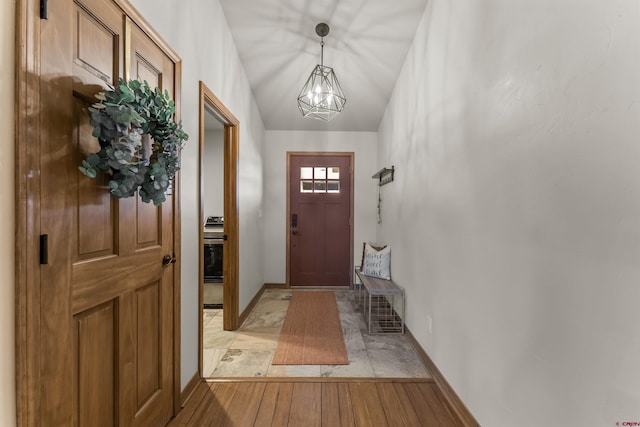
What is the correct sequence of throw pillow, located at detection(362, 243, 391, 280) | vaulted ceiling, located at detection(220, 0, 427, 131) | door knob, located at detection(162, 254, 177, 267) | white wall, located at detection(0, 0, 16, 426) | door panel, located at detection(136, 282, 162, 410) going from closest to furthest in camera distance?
white wall, located at detection(0, 0, 16, 426) < door panel, located at detection(136, 282, 162, 410) < door knob, located at detection(162, 254, 177, 267) < vaulted ceiling, located at detection(220, 0, 427, 131) < throw pillow, located at detection(362, 243, 391, 280)

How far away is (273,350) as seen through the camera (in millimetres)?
2605

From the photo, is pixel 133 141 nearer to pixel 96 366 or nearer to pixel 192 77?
pixel 96 366

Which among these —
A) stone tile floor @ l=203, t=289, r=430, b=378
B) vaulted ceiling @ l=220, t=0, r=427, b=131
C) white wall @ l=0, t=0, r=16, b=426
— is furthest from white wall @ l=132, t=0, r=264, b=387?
white wall @ l=0, t=0, r=16, b=426

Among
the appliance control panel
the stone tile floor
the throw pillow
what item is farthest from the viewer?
the appliance control panel

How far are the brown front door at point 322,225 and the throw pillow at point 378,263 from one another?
1.02m

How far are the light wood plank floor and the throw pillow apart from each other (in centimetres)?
144

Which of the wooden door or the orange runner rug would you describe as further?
the orange runner rug

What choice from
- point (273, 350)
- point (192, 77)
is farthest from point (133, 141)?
point (273, 350)

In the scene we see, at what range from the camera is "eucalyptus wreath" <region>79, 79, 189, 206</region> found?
3.45 feet

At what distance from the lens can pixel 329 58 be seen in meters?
3.20

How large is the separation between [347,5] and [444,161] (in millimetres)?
1587

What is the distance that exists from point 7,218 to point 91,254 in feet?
1.11

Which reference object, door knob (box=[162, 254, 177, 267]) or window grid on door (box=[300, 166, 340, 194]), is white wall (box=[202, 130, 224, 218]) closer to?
window grid on door (box=[300, 166, 340, 194])

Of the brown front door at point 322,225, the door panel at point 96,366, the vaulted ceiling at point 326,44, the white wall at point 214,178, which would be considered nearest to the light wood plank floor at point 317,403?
the door panel at point 96,366
